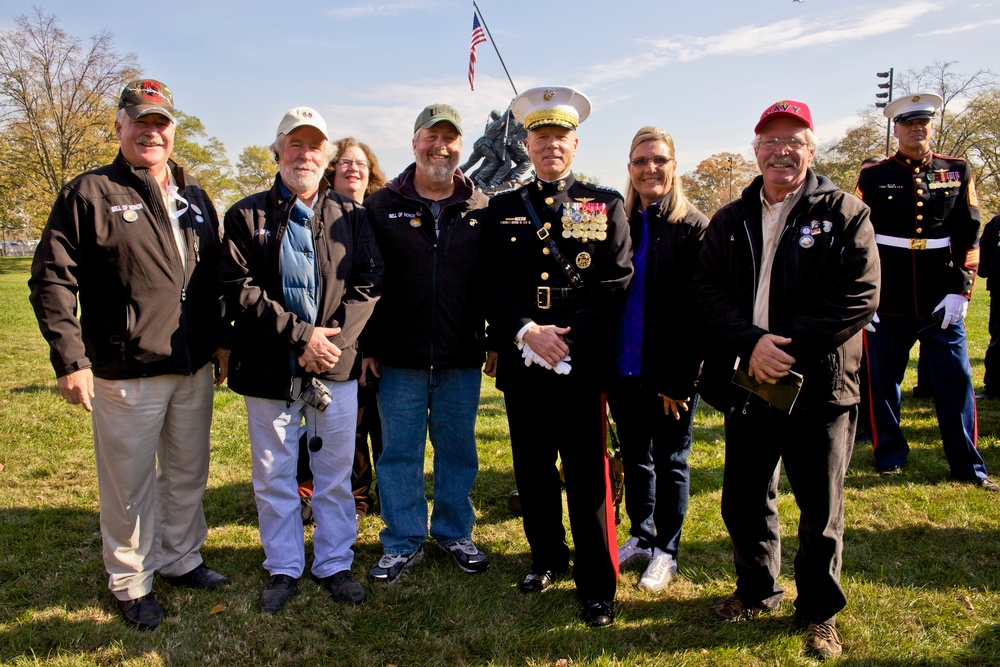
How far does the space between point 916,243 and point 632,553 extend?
314 centimetres

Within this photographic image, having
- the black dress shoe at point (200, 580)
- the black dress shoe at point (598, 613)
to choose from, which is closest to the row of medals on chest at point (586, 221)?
the black dress shoe at point (598, 613)

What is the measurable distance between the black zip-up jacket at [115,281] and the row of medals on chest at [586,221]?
1.92 m

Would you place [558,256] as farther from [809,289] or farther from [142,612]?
[142,612]

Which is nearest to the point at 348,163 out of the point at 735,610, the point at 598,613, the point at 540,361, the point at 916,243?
the point at 540,361

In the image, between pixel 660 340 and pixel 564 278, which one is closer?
pixel 564 278

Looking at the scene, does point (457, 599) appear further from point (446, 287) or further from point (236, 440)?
point (236, 440)

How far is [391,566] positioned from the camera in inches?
147

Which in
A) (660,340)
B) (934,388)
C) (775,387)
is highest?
(660,340)

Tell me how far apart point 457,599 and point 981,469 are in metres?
3.97

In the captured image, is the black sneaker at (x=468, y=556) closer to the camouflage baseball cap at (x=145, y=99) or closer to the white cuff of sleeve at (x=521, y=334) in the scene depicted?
the white cuff of sleeve at (x=521, y=334)

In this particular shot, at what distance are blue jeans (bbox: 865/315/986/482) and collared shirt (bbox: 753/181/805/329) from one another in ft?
8.47

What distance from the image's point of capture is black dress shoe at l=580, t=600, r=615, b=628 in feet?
10.5

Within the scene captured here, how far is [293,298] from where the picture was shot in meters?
3.40

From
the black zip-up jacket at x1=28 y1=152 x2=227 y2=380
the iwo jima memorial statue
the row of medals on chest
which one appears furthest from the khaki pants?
the iwo jima memorial statue
